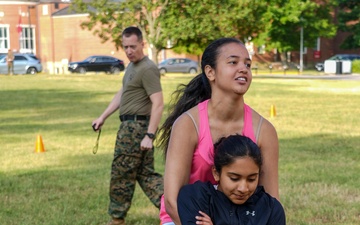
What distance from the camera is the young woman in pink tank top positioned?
3754 mm

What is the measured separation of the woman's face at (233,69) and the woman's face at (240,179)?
1.31 feet

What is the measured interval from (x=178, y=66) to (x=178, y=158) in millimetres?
56520

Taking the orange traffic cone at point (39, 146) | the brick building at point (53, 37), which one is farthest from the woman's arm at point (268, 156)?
the brick building at point (53, 37)

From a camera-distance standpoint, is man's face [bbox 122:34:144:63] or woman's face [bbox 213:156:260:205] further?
man's face [bbox 122:34:144:63]

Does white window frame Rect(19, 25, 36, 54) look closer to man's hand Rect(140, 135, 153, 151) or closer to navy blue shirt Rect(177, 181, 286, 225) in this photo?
man's hand Rect(140, 135, 153, 151)

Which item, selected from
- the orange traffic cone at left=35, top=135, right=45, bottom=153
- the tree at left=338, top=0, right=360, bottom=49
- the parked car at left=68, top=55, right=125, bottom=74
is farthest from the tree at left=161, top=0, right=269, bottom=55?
the orange traffic cone at left=35, top=135, right=45, bottom=153

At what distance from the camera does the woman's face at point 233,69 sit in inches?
146

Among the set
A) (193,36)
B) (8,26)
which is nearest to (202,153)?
(193,36)

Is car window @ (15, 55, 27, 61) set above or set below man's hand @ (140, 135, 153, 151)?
below

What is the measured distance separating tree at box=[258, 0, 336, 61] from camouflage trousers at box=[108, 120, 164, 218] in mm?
53811

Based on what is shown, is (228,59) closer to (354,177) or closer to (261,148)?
(261,148)

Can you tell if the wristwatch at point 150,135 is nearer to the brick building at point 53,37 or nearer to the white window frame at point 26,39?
the brick building at point 53,37

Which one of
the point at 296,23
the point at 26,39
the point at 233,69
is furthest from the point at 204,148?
the point at 26,39

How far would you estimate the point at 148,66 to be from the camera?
7262mm
